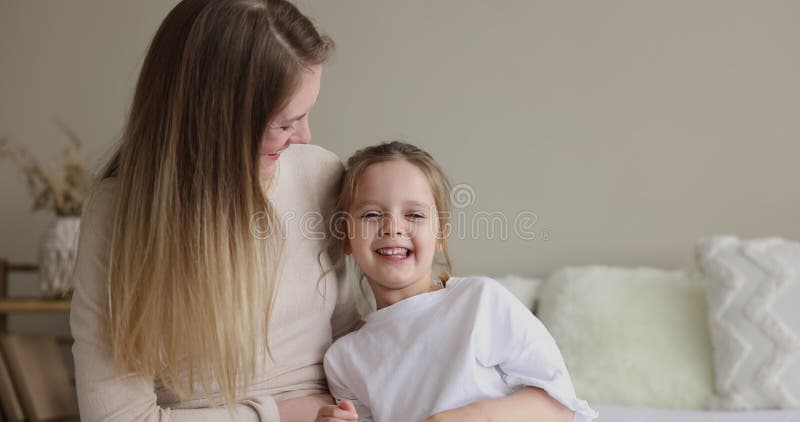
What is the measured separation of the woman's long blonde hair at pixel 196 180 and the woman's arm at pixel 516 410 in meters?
0.35

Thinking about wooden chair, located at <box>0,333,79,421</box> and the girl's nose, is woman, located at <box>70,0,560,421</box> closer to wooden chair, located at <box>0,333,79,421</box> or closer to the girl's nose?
the girl's nose

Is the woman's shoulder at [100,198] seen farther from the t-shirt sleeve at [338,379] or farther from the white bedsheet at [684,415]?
the white bedsheet at [684,415]

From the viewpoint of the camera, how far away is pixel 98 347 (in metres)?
1.22

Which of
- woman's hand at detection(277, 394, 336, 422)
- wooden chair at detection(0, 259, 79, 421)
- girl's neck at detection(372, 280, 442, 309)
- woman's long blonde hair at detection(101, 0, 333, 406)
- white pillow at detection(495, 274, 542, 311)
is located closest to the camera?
woman's long blonde hair at detection(101, 0, 333, 406)

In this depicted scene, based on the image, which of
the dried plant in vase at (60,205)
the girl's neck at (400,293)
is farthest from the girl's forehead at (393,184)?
the dried plant in vase at (60,205)

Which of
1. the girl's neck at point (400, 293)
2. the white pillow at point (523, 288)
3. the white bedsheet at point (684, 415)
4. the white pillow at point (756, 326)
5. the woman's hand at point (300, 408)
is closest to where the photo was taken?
the woman's hand at point (300, 408)

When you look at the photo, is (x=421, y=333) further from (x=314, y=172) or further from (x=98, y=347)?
(x=98, y=347)

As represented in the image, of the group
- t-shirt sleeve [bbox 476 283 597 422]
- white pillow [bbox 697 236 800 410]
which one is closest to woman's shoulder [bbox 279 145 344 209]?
t-shirt sleeve [bbox 476 283 597 422]

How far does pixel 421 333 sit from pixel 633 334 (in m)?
1.07

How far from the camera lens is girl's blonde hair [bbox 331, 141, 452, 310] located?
1.49 meters

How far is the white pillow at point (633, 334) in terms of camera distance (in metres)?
2.16

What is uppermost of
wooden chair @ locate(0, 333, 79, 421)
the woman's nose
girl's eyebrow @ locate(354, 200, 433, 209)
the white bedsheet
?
the woman's nose

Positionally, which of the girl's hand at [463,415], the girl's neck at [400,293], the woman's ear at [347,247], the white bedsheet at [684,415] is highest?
the woman's ear at [347,247]

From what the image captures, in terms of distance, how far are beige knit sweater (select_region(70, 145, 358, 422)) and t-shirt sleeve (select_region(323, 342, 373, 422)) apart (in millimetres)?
33
